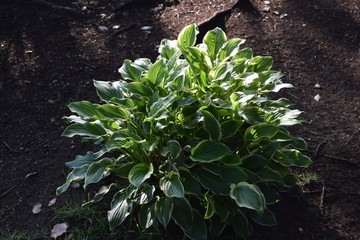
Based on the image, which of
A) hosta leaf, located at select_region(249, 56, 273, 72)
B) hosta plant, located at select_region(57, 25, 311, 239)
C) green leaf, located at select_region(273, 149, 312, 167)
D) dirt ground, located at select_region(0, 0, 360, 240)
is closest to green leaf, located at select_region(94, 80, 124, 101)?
hosta plant, located at select_region(57, 25, 311, 239)

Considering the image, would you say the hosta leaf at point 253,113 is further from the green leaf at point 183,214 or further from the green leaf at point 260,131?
the green leaf at point 183,214

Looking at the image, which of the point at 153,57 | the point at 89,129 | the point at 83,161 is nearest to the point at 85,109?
the point at 89,129

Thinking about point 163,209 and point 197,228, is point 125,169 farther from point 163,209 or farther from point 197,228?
point 197,228

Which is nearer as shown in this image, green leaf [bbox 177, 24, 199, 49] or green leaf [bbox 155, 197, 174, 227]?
green leaf [bbox 155, 197, 174, 227]

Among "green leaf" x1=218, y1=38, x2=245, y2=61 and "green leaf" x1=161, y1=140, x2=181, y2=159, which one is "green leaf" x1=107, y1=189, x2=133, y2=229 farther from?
"green leaf" x1=218, y1=38, x2=245, y2=61

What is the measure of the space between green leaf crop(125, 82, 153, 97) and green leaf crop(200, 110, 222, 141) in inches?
14.2

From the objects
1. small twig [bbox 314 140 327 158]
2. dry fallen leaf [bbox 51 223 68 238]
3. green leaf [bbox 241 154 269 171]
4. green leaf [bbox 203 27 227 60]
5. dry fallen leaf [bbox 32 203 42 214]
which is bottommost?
small twig [bbox 314 140 327 158]

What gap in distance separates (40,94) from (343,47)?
9.54 ft

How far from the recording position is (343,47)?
4082mm

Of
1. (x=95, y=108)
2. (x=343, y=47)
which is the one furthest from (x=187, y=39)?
(x=343, y=47)

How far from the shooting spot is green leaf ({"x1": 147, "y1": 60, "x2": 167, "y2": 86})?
96.0 inches

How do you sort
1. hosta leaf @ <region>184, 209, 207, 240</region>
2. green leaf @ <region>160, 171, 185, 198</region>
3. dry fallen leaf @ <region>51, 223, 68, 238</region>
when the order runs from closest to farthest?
1. green leaf @ <region>160, 171, 185, 198</region>
2. hosta leaf @ <region>184, 209, 207, 240</region>
3. dry fallen leaf @ <region>51, 223, 68, 238</region>

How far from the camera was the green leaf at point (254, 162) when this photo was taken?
7.88ft

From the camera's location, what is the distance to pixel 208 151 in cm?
228
